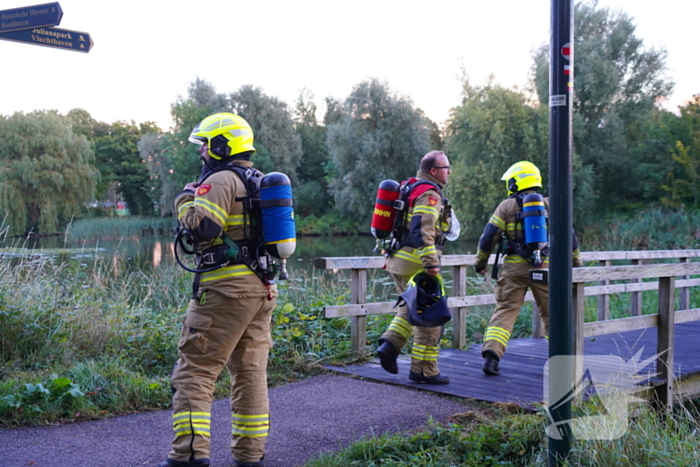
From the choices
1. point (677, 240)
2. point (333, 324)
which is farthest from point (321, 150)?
point (333, 324)

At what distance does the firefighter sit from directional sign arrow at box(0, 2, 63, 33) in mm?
3221

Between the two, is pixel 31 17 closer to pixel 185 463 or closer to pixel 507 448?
pixel 185 463

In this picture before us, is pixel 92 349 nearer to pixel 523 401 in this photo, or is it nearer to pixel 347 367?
pixel 347 367

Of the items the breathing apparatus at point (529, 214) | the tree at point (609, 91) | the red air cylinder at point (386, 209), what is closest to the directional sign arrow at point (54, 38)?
the red air cylinder at point (386, 209)

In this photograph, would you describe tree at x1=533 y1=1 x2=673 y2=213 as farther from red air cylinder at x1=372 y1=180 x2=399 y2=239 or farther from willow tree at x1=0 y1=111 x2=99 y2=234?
red air cylinder at x1=372 y1=180 x2=399 y2=239

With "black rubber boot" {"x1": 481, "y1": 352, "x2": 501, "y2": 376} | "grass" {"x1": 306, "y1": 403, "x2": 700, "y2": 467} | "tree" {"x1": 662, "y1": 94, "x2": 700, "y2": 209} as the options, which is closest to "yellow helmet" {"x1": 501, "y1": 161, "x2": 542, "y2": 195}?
"black rubber boot" {"x1": 481, "y1": 352, "x2": 501, "y2": 376}

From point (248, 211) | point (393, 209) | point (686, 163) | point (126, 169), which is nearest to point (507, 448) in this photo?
point (248, 211)

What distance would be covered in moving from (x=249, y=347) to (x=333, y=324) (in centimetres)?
395

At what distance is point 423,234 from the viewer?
5391mm

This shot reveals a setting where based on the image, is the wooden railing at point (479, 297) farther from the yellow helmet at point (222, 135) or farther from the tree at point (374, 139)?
the tree at point (374, 139)

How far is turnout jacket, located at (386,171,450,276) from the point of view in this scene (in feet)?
17.7

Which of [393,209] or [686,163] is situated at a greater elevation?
[686,163]

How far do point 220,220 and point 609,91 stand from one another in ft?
120

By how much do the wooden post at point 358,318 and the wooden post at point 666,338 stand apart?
2.82 metres
